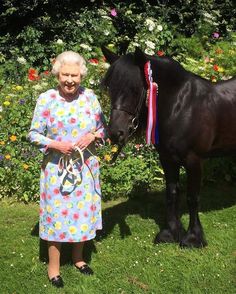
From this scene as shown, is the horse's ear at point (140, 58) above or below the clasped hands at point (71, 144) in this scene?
above

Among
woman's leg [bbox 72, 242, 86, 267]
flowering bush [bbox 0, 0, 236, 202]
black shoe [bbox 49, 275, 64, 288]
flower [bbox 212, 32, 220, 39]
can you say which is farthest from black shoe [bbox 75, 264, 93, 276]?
flower [bbox 212, 32, 220, 39]

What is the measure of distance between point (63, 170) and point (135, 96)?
0.80 m

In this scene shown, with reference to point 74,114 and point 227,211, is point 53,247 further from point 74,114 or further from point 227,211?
point 227,211

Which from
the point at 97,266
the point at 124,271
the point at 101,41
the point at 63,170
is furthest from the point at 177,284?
the point at 101,41

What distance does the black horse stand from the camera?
11.5ft

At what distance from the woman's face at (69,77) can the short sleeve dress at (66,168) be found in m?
0.12

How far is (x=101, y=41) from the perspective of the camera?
8.34m

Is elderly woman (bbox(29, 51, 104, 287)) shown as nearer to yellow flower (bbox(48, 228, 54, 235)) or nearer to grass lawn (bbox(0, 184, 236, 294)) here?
yellow flower (bbox(48, 228, 54, 235))

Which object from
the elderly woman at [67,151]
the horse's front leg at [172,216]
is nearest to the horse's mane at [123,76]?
the elderly woman at [67,151]

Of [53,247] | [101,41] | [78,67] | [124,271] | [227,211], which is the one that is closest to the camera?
[78,67]

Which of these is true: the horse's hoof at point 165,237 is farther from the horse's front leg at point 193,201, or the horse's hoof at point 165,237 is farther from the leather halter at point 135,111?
the leather halter at point 135,111

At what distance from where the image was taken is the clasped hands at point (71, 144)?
3.37 m

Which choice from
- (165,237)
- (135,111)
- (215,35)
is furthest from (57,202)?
(215,35)

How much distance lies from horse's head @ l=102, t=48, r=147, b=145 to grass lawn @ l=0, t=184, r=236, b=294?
1.18m
